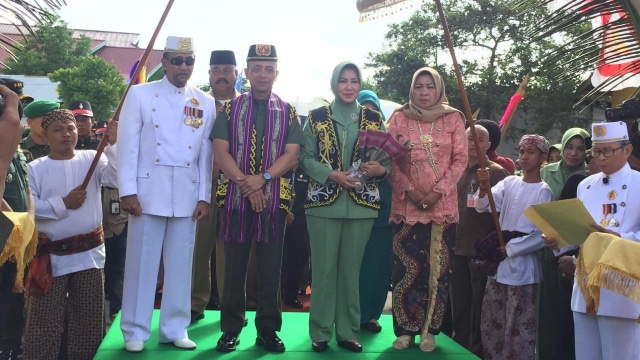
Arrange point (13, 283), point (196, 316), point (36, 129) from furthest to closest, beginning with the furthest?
point (36, 129), point (196, 316), point (13, 283)

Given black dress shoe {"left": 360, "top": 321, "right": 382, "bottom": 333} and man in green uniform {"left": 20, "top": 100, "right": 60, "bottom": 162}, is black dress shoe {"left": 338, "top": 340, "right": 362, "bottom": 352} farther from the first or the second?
man in green uniform {"left": 20, "top": 100, "right": 60, "bottom": 162}

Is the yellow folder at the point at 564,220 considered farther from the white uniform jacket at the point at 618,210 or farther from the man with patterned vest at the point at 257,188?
the man with patterned vest at the point at 257,188

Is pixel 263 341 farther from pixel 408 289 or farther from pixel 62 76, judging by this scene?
pixel 62 76

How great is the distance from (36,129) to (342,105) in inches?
105

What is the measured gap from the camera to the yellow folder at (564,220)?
3.82 metres

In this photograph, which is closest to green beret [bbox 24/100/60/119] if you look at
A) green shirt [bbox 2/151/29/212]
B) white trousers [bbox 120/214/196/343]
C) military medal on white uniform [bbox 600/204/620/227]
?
green shirt [bbox 2/151/29/212]

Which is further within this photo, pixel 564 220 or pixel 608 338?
pixel 564 220

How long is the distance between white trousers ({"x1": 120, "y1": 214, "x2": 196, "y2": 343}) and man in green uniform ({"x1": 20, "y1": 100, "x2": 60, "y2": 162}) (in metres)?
1.71

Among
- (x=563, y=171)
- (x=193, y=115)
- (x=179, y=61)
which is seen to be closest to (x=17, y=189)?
(x=193, y=115)

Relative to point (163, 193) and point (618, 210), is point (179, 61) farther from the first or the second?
point (618, 210)

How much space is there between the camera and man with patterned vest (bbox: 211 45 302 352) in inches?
174

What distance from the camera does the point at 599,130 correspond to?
3965 millimetres

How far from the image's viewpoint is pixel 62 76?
95.6 feet

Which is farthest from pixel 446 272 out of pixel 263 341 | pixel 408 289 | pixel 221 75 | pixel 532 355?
pixel 221 75
